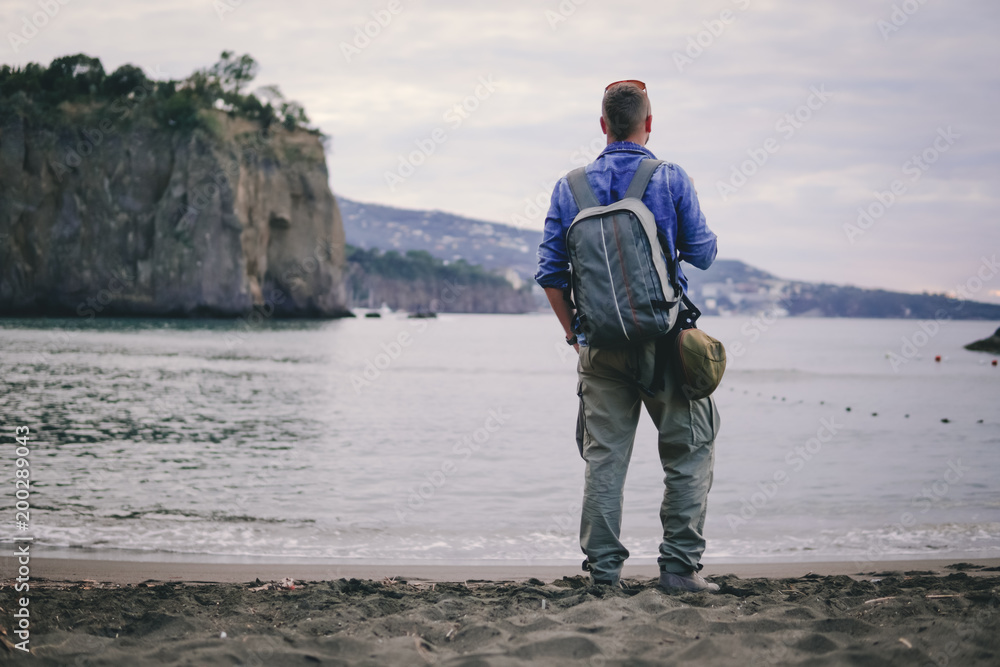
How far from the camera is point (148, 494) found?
7.48 m

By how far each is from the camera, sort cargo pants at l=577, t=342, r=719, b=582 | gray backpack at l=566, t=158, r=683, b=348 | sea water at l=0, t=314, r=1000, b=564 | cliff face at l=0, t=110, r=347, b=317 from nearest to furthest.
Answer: gray backpack at l=566, t=158, r=683, b=348, cargo pants at l=577, t=342, r=719, b=582, sea water at l=0, t=314, r=1000, b=564, cliff face at l=0, t=110, r=347, b=317

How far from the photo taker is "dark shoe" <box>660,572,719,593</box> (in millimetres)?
3703

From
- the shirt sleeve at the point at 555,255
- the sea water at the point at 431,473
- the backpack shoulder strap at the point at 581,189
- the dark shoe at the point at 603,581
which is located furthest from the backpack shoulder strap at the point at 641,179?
the sea water at the point at 431,473

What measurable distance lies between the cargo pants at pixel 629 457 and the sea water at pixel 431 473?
2.01 m

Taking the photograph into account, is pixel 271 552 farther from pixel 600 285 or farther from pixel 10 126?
pixel 10 126

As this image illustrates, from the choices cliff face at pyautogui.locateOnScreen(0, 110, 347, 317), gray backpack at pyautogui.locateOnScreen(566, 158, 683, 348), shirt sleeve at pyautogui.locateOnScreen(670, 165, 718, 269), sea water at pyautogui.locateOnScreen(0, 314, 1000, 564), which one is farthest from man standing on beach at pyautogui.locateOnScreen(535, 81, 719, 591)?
cliff face at pyautogui.locateOnScreen(0, 110, 347, 317)

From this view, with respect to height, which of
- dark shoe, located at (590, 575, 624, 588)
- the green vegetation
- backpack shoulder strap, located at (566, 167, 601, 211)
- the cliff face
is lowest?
dark shoe, located at (590, 575, 624, 588)

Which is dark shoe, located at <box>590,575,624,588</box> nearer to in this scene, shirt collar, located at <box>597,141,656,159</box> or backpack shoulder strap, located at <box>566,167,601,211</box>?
backpack shoulder strap, located at <box>566,167,601,211</box>

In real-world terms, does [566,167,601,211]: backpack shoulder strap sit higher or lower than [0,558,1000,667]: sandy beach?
higher

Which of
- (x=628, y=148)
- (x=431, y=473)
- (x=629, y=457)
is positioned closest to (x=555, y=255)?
(x=628, y=148)

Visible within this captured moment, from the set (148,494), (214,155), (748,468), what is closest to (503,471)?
(748,468)

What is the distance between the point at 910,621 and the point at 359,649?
2.06 meters

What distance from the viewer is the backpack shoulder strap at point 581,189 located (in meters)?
3.63

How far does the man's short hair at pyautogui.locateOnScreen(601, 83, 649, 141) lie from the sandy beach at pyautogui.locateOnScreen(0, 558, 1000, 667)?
83.1 inches
